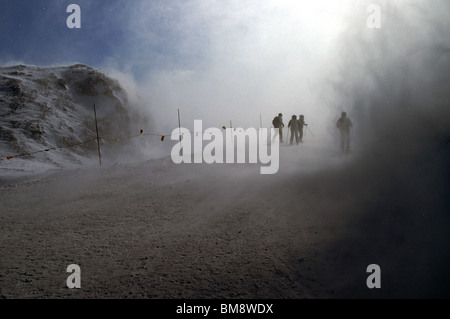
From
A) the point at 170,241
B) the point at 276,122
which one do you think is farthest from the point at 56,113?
the point at 170,241

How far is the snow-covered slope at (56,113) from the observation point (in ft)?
82.8

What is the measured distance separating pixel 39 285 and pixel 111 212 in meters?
3.20

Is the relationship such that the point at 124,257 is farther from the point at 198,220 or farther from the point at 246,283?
the point at 246,283

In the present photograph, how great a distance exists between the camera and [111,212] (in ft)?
23.4

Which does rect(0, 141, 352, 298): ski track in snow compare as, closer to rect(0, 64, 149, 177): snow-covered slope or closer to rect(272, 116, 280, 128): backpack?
rect(272, 116, 280, 128): backpack

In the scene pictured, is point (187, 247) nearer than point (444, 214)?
No

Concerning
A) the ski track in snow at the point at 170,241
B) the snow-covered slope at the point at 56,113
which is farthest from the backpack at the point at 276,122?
the snow-covered slope at the point at 56,113

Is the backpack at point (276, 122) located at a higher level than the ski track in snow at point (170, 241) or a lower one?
higher

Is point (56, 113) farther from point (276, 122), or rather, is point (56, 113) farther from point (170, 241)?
point (170, 241)

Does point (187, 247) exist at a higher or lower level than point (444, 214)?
lower

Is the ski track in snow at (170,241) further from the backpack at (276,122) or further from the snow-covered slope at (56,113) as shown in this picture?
the snow-covered slope at (56,113)
